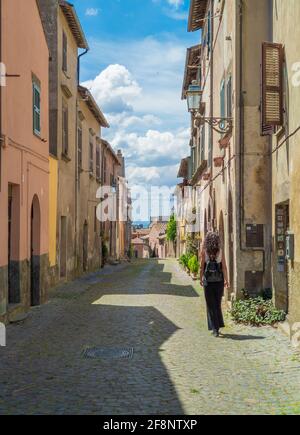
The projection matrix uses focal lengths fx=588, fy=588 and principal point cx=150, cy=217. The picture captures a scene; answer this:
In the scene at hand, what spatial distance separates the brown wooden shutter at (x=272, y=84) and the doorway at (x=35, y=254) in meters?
6.08

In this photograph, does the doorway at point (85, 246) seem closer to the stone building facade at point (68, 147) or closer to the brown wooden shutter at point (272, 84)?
the stone building facade at point (68, 147)

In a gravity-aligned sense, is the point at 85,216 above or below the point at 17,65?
below

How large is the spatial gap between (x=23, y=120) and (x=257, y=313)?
20.0 feet

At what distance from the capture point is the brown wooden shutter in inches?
393

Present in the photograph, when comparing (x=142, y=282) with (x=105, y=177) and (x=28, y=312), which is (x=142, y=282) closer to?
(x=28, y=312)

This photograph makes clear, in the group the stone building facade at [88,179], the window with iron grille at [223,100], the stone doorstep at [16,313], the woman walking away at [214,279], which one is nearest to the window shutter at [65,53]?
the stone building facade at [88,179]

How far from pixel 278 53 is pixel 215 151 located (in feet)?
23.9

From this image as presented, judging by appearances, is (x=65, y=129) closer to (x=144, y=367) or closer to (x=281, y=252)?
(x=281, y=252)

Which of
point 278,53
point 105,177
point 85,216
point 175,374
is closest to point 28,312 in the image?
point 175,374

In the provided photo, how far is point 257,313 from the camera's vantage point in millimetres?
10836

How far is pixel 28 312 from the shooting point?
1248cm

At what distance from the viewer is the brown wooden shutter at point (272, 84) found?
32.8 feet

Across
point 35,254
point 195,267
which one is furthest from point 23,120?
point 195,267
